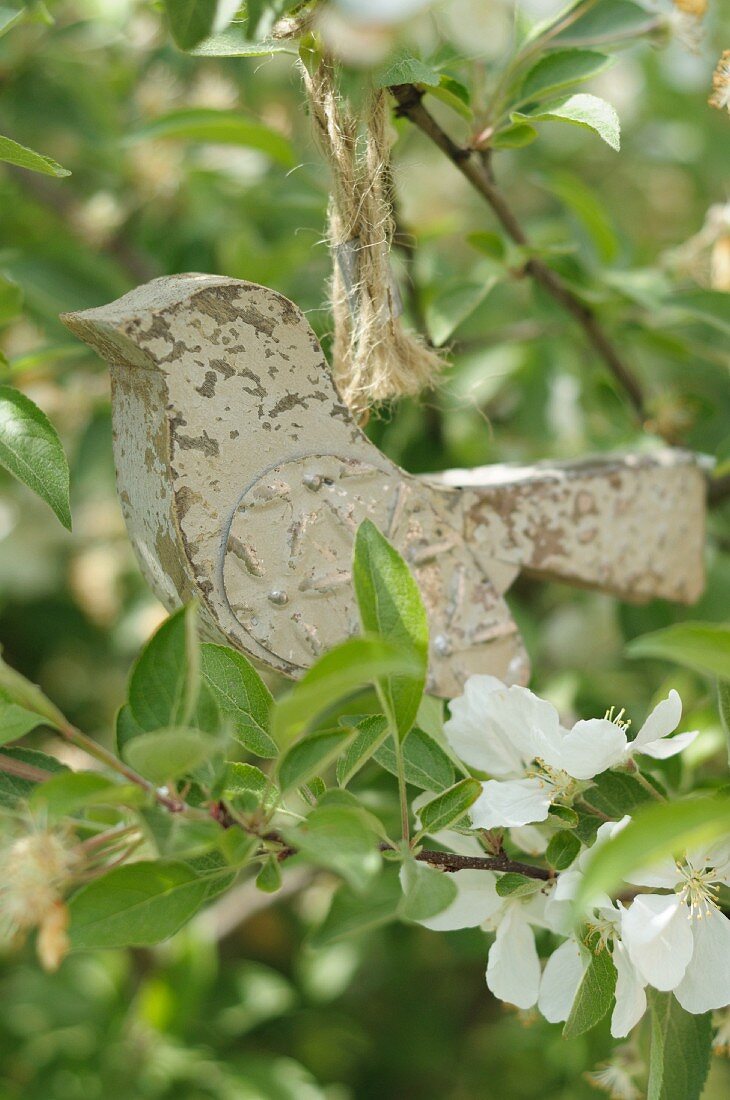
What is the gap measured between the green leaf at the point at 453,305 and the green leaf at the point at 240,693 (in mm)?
347

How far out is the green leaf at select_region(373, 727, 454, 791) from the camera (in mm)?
640

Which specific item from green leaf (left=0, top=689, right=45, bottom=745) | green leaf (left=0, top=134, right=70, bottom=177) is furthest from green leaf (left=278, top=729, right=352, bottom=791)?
green leaf (left=0, top=134, right=70, bottom=177)

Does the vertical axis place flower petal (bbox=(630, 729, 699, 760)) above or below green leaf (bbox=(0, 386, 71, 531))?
below

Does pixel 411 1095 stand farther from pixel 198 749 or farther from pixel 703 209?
pixel 703 209

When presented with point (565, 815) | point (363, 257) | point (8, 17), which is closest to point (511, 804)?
point (565, 815)

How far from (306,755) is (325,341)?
0.45m

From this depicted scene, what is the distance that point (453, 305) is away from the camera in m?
0.86

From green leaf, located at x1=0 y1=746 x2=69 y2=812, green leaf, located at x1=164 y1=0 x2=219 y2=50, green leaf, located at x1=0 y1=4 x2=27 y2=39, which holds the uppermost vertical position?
green leaf, located at x1=0 y1=4 x2=27 y2=39

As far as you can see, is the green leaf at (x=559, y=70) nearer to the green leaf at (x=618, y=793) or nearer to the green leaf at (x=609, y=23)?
the green leaf at (x=609, y=23)

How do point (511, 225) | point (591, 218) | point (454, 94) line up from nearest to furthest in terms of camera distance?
point (454, 94), point (511, 225), point (591, 218)

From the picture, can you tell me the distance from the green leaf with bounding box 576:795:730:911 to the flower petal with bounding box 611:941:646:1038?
18 centimetres

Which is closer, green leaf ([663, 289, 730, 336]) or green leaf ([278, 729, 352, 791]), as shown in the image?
green leaf ([278, 729, 352, 791])

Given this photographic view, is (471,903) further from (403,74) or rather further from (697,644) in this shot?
(403,74)

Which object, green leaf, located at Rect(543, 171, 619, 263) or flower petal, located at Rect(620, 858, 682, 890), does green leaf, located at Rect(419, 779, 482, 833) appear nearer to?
flower petal, located at Rect(620, 858, 682, 890)
